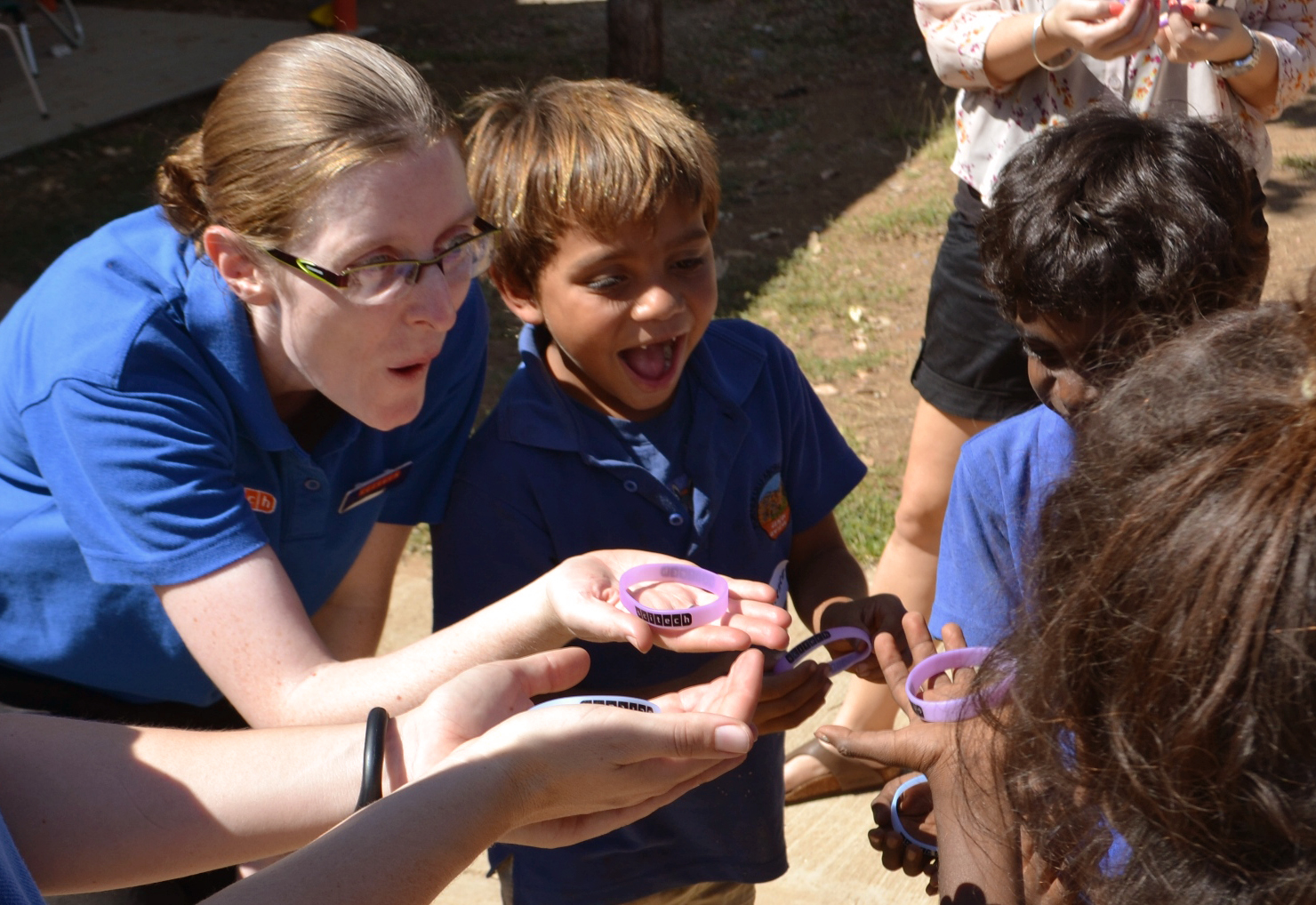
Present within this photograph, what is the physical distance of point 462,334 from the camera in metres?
2.45

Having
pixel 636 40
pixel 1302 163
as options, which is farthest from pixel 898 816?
pixel 636 40

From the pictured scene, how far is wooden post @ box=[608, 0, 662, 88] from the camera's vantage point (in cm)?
956

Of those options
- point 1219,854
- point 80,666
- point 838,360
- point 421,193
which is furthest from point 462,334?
point 838,360

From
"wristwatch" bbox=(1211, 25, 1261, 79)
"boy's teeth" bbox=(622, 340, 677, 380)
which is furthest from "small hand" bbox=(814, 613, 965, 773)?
"wristwatch" bbox=(1211, 25, 1261, 79)

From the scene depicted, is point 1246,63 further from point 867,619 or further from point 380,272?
point 380,272

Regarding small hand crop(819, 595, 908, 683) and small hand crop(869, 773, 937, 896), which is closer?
small hand crop(869, 773, 937, 896)

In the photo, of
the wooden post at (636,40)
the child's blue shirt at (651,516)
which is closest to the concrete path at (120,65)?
the wooden post at (636,40)

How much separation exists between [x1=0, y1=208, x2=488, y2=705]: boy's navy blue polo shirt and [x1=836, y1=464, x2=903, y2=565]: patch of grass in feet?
8.14

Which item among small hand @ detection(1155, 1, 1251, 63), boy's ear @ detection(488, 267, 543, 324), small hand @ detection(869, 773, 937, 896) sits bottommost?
small hand @ detection(869, 773, 937, 896)

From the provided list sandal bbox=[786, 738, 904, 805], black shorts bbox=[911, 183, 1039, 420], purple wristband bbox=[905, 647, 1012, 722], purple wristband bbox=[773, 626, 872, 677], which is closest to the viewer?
purple wristband bbox=[905, 647, 1012, 722]

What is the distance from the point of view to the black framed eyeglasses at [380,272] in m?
2.04

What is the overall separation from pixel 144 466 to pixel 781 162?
7548 mm

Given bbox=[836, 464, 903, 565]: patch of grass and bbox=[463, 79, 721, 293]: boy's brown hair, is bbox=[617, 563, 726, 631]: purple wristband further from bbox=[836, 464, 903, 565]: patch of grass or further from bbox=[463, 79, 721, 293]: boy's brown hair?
bbox=[836, 464, 903, 565]: patch of grass

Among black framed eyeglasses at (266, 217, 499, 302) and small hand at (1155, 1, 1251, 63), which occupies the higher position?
small hand at (1155, 1, 1251, 63)
